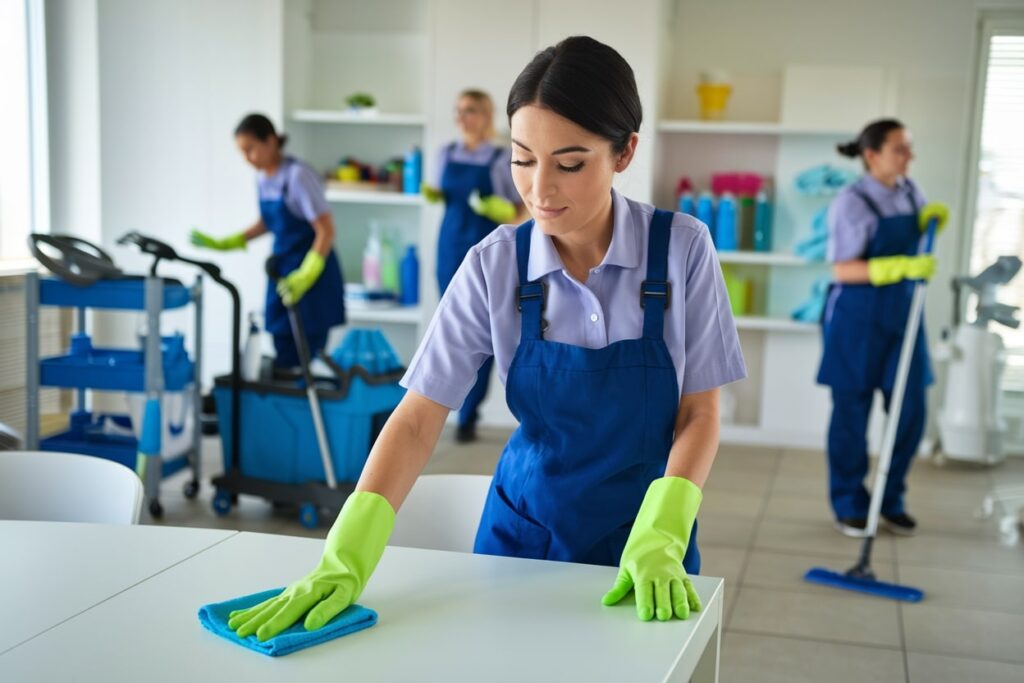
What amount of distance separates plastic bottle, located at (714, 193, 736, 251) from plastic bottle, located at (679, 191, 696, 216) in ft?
0.42

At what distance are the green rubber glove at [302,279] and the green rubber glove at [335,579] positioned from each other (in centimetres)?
259

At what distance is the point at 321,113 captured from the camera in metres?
5.41

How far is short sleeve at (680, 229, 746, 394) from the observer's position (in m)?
1.56

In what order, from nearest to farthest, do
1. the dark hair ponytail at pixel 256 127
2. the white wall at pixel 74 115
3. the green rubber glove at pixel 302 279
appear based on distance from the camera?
the green rubber glove at pixel 302 279, the dark hair ponytail at pixel 256 127, the white wall at pixel 74 115

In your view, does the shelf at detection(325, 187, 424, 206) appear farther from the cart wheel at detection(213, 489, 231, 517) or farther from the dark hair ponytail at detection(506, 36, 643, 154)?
the dark hair ponytail at detection(506, 36, 643, 154)

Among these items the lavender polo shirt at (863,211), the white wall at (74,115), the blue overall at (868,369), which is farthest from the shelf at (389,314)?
the lavender polo shirt at (863,211)

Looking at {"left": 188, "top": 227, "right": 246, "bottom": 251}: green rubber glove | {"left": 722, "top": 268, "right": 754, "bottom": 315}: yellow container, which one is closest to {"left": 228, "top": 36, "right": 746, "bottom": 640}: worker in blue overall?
{"left": 188, "top": 227, "right": 246, "bottom": 251}: green rubber glove

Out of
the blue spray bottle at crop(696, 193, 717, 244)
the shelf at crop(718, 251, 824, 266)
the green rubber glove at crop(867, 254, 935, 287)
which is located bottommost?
the shelf at crop(718, 251, 824, 266)

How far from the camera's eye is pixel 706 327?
1568mm

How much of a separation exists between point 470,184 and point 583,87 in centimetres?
364

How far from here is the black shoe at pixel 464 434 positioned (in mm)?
5203

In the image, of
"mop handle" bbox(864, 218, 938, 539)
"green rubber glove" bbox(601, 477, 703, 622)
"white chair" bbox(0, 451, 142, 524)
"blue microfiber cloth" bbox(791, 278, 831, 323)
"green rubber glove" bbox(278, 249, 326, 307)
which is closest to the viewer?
"green rubber glove" bbox(601, 477, 703, 622)

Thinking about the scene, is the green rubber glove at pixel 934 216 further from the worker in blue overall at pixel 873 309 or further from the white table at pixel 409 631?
the white table at pixel 409 631

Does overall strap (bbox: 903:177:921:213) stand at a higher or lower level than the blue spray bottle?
higher
